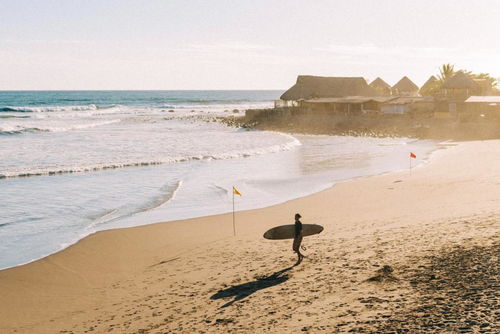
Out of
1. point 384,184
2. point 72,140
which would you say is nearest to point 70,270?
point 384,184

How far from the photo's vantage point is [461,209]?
15852 millimetres

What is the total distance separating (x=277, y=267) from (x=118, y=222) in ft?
24.9

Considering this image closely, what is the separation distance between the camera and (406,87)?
262 feet

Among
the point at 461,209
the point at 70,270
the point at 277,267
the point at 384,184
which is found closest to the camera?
the point at 277,267

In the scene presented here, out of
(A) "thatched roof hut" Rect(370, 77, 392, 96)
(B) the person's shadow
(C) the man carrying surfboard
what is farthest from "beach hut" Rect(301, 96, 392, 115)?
(B) the person's shadow

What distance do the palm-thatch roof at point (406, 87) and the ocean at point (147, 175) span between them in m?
35.9

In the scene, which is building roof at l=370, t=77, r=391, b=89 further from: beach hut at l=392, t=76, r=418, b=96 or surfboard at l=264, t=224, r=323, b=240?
surfboard at l=264, t=224, r=323, b=240

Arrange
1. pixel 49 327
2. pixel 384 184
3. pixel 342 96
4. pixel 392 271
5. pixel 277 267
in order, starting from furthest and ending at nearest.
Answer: pixel 342 96 < pixel 384 184 < pixel 277 267 < pixel 392 271 < pixel 49 327

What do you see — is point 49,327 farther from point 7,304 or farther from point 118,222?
point 118,222

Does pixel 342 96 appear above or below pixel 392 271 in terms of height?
above

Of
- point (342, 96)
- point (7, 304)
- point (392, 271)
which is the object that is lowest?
point (7, 304)

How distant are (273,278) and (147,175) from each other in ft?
57.3

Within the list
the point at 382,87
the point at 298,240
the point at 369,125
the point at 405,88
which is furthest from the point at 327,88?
the point at 298,240

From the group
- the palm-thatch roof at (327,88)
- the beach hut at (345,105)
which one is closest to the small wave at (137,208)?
the beach hut at (345,105)
